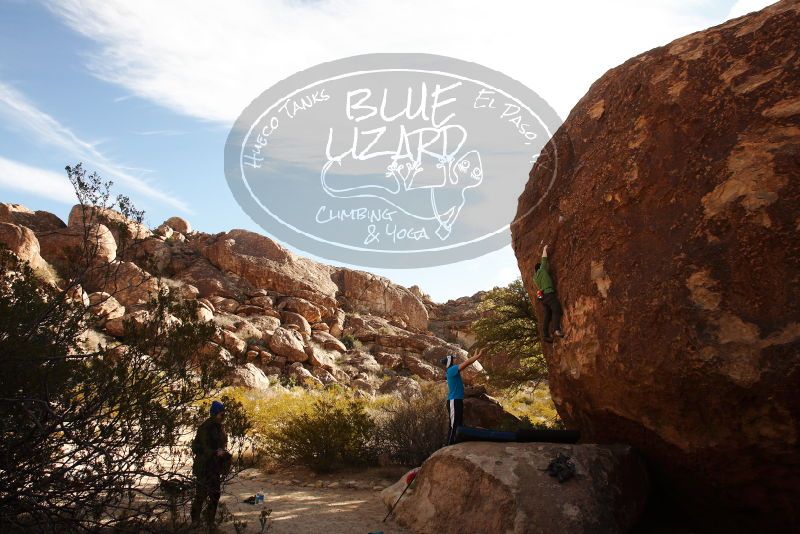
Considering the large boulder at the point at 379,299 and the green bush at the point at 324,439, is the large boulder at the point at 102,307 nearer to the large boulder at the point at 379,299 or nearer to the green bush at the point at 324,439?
the green bush at the point at 324,439

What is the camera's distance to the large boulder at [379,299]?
35656mm

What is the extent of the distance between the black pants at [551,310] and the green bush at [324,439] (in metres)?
5.30

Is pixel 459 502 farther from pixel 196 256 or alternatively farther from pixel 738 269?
pixel 196 256

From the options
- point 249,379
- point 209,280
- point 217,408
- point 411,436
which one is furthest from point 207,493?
point 209,280

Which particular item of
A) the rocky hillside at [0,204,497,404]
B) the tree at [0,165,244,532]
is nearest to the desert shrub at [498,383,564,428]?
the rocky hillside at [0,204,497,404]

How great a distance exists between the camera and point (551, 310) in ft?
23.9

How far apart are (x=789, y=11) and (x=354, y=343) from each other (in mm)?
25407

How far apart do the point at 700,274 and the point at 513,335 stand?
8302mm

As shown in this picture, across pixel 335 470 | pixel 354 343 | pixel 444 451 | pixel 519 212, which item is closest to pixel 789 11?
pixel 519 212

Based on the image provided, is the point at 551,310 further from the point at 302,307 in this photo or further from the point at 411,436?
the point at 302,307

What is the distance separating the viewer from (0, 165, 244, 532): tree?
4.31 metres

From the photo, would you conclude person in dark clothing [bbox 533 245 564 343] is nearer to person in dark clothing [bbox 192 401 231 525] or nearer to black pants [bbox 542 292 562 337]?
black pants [bbox 542 292 562 337]

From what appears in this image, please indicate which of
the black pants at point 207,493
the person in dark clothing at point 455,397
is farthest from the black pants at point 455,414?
the black pants at point 207,493

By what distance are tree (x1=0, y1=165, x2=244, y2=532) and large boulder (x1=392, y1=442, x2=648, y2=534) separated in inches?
114
